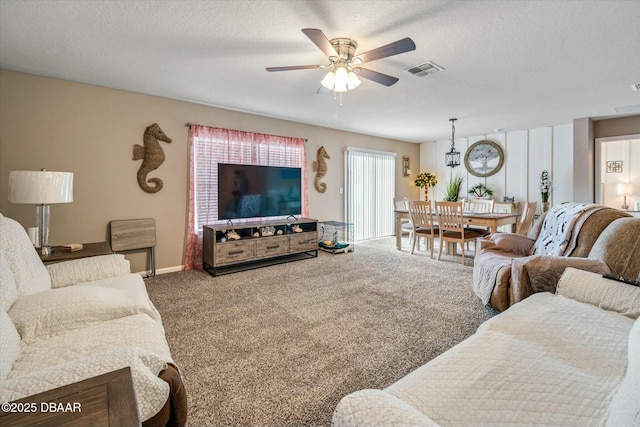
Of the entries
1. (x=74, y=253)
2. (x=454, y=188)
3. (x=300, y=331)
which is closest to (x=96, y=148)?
Result: (x=74, y=253)

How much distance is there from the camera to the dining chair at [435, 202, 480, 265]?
14.1ft

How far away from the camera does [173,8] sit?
1.98 metres

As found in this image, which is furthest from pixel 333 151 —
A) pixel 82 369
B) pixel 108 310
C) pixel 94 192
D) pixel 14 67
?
pixel 82 369

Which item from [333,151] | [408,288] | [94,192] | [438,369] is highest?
[333,151]

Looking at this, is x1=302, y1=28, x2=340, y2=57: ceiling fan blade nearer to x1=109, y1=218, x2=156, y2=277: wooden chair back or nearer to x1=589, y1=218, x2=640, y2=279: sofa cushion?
x1=589, y1=218, x2=640, y2=279: sofa cushion

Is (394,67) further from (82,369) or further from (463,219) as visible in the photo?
(82,369)

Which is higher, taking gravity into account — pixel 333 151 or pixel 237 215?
pixel 333 151

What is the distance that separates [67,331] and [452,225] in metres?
4.44

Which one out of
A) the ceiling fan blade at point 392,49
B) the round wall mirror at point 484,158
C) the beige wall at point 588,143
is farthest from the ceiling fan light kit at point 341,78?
the round wall mirror at point 484,158

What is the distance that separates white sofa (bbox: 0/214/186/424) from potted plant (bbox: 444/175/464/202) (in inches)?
255

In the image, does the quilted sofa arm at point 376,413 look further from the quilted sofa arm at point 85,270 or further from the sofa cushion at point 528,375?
the quilted sofa arm at point 85,270

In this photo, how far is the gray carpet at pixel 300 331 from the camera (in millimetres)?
1532

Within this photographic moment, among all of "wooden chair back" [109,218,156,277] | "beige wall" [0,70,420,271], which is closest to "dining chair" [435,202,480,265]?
"beige wall" [0,70,420,271]

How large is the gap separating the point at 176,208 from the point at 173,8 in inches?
101
